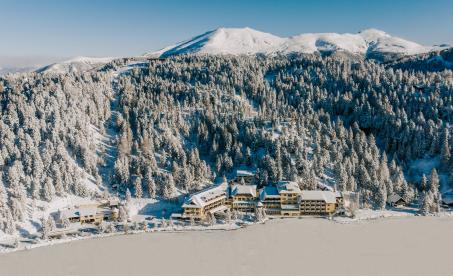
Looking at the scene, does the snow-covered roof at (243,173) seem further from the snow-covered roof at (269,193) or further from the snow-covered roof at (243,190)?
the snow-covered roof at (243,190)

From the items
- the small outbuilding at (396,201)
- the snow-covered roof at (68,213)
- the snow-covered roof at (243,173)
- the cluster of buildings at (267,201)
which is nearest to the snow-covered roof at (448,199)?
the small outbuilding at (396,201)

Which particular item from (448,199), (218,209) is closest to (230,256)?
(218,209)

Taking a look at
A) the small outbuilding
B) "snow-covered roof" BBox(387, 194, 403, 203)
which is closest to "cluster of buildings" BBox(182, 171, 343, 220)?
"snow-covered roof" BBox(387, 194, 403, 203)

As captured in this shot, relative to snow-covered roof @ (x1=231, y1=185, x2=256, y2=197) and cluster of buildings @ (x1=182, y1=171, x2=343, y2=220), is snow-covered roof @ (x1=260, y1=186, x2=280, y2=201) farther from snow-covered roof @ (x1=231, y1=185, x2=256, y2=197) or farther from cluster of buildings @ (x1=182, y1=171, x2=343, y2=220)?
snow-covered roof @ (x1=231, y1=185, x2=256, y2=197)

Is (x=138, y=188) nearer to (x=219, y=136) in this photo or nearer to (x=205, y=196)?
(x=205, y=196)

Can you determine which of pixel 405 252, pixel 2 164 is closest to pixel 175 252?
pixel 405 252

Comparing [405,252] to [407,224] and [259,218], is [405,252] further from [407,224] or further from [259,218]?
[259,218]
